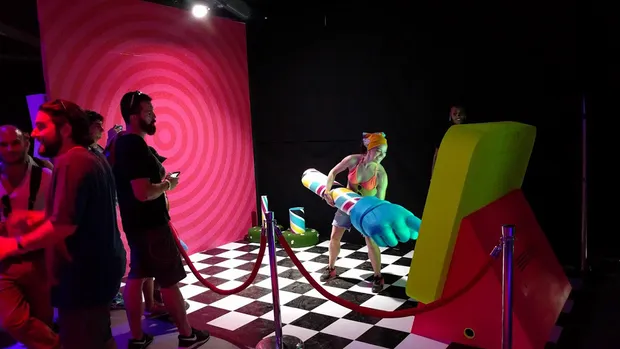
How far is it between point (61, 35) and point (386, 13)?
3.25m

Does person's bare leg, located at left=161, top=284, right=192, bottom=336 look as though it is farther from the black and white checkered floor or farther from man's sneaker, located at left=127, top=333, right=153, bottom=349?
the black and white checkered floor

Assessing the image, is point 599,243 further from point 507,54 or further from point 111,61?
point 111,61

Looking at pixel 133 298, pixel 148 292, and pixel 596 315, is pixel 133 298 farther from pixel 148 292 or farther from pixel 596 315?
pixel 596 315

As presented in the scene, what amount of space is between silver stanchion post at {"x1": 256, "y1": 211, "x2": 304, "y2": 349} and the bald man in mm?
1236

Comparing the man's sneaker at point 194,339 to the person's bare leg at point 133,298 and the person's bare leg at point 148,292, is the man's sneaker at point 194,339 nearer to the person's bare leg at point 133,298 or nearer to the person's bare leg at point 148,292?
the person's bare leg at point 133,298

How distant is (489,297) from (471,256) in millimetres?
266

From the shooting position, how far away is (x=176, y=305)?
3.10m

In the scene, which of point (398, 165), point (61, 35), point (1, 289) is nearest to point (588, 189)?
point (398, 165)

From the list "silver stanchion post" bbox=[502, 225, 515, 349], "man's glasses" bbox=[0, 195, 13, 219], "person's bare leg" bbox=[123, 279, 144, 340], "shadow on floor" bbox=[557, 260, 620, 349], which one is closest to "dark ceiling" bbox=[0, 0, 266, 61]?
"man's glasses" bbox=[0, 195, 13, 219]

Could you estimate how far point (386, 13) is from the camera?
18.2 ft

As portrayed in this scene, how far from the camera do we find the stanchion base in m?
3.27

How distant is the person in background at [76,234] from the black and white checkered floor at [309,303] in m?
1.39

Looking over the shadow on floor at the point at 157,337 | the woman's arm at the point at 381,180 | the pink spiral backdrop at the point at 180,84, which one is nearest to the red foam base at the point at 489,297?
the woman's arm at the point at 381,180

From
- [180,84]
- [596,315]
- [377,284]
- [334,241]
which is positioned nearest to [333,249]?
[334,241]
